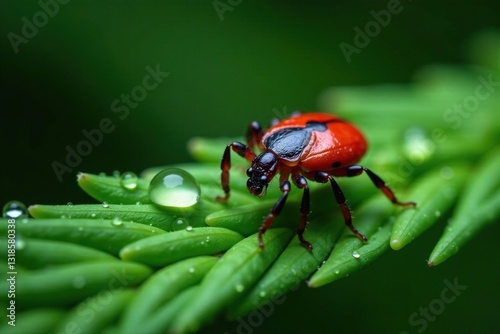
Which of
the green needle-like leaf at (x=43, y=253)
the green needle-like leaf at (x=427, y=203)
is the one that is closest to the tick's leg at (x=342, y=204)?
the green needle-like leaf at (x=427, y=203)

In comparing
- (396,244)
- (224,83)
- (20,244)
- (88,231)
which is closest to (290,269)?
(396,244)

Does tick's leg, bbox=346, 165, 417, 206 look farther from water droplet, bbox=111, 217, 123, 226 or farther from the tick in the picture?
water droplet, bbox=111, 217, 123, 226

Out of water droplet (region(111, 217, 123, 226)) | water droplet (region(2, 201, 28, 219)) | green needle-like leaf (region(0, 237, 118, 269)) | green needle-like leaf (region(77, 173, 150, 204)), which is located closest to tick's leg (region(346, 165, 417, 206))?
green needle-like leaf (region(77, 173, 150, 204))

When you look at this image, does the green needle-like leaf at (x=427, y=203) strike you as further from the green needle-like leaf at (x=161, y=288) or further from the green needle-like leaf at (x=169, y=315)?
the green needle-like leaf at (x=169, y=315)

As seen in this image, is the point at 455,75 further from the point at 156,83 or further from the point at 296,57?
the point at 156,83

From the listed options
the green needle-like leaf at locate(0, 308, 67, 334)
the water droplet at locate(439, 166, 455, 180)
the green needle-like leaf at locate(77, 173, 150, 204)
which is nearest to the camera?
the green needle-like leaf at locate(0, 308, 67, 334)

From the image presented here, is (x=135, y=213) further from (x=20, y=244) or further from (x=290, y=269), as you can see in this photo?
(x=290, y=269)
